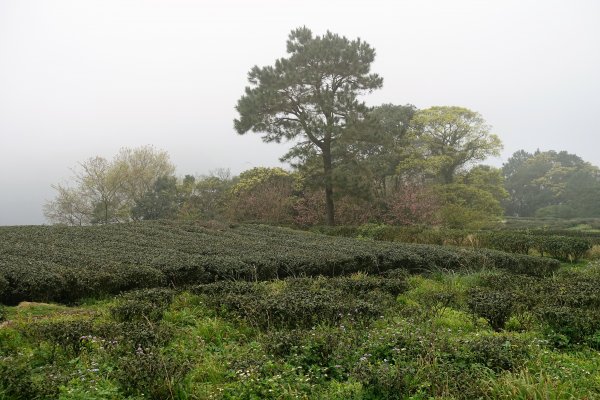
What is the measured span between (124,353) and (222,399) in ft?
4.23

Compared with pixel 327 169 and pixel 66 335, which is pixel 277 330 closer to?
pixel 66 335

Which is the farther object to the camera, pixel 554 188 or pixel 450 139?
pixel 554 188

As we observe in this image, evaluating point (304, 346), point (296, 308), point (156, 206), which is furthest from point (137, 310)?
point (156, 206)

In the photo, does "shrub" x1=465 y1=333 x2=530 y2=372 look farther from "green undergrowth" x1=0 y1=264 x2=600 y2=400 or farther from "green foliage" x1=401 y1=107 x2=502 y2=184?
"green foliage" x1=401 y1=107 x2=502 y2=184

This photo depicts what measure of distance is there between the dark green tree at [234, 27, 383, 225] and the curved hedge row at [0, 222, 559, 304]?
9042 mm

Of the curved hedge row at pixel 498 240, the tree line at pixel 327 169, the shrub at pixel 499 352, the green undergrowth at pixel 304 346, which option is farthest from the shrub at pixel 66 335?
the tree line at pixel 327 169

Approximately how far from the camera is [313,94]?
21562 millimetres

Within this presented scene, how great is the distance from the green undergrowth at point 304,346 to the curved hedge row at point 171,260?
60 centimetres

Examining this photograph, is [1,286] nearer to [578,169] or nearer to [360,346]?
[360,346]

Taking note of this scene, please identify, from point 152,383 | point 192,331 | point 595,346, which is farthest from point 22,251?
point 595,346

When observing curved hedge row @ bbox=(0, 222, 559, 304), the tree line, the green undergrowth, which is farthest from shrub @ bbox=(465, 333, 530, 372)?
the tree line

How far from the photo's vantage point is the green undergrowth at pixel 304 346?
333 cm

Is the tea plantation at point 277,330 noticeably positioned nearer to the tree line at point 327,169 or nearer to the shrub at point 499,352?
the shrub at point 499,352

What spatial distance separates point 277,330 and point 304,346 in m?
1.06
